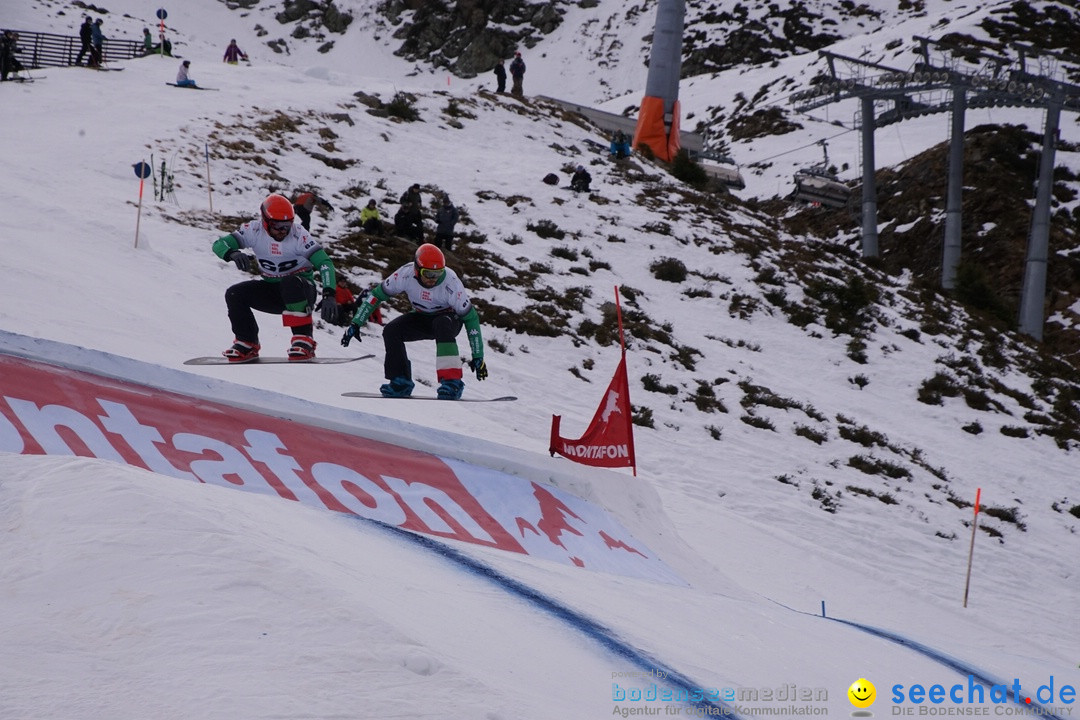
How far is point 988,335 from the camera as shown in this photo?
23.0 metres

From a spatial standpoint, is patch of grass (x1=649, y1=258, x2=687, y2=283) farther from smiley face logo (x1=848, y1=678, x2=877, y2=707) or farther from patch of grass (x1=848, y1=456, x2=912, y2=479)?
smiley face logo (x1=848, y1=678, x2=877, y2=707)

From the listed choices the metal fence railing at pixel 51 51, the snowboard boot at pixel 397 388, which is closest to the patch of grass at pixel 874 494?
the snowboard boot at pixel 397 388

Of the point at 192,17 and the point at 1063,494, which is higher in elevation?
the point at 192,17

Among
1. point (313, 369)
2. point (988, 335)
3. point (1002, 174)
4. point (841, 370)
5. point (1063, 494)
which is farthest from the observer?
point (1002, 174)

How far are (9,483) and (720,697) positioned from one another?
3692 millimetres

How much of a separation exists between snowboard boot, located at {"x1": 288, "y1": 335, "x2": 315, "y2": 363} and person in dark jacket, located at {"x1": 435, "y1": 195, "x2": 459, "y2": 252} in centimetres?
1000

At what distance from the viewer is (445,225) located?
1902 cm

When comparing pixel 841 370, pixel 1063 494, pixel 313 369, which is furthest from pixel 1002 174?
pixel 313 369

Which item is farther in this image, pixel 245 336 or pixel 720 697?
pixel 245 336

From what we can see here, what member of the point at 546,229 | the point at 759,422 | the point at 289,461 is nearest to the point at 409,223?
the point at 546,229

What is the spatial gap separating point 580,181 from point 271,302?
709 inches

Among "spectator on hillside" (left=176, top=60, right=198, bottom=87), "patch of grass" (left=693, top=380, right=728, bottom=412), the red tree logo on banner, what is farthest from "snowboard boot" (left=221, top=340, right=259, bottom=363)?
"spectator on hillside" (left=176, top=60, right=198, bottom=87)

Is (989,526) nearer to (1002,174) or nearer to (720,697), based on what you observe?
(720,697)

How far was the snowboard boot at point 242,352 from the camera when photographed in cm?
909
